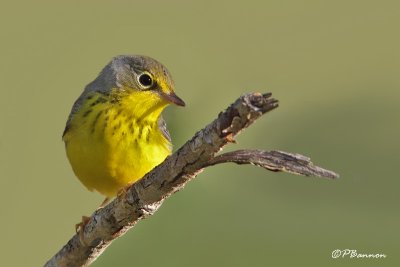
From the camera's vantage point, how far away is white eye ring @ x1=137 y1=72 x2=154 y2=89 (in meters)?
4.80

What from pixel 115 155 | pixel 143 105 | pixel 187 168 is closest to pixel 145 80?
pixel 143 105

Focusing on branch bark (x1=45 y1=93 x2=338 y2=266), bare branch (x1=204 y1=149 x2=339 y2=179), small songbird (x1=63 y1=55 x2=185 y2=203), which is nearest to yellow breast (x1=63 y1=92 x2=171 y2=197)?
small songbird (x1=63 y1=55 x2=185 y2=203)

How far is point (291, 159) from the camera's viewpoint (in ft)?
10.0

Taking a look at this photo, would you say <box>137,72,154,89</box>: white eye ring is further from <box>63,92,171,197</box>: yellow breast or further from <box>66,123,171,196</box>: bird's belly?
<box>66,123,171,196</box>: bird's belly

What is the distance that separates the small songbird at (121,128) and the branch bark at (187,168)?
1.70 feet

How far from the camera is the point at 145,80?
486 cm

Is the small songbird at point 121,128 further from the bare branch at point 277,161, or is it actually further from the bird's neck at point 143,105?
the bare branch at point 277,161

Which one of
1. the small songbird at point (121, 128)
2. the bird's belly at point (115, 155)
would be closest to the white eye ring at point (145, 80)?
the small songbird at point (121, 128)

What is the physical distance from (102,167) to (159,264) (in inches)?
72.6

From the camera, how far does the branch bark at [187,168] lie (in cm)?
292

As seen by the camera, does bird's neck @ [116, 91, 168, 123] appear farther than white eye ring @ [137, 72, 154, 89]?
No

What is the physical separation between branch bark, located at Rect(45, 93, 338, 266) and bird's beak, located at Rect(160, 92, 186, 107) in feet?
2.88

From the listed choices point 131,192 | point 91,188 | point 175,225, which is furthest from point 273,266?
point 131,192

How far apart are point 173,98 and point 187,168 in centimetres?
135
